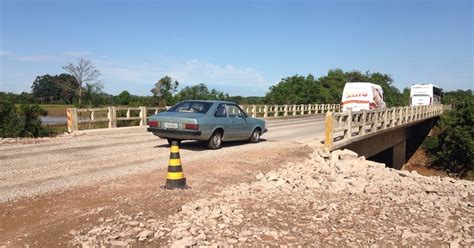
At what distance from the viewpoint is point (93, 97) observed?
45188 mm

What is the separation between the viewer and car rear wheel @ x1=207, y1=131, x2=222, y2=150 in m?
11.5

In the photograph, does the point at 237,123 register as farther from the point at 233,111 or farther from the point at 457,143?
the point at 457,143

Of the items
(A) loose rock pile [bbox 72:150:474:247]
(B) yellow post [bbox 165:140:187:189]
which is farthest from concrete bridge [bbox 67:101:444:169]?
(B) yellow post [bbox 165:140:187:189]

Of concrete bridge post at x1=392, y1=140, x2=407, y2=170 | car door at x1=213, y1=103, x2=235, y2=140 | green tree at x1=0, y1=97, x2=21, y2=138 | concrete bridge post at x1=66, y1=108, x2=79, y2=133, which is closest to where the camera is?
car door at x1=213, y1=103, x2=235, y2=140

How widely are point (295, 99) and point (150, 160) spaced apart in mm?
46709

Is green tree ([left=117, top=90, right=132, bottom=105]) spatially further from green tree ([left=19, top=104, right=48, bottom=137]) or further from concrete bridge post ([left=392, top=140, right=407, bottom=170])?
concrete bridge post ([left=392, top=140, right=407, bottom=170])

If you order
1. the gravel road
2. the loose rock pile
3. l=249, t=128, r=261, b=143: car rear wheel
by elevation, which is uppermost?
l=249, t=128, r=261, b=143: car rear wheel

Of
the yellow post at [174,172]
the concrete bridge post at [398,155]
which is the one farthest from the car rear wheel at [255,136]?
the concrete bridge post at [398,155]

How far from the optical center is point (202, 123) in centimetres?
1082

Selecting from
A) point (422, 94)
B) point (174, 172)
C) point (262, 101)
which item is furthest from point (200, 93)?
point (174, 172)

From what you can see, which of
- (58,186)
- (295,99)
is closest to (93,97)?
(295,99)

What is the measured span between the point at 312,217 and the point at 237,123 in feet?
22.9

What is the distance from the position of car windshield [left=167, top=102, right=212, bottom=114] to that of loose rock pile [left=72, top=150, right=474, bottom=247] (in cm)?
365

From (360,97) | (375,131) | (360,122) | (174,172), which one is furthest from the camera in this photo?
(360,97)
